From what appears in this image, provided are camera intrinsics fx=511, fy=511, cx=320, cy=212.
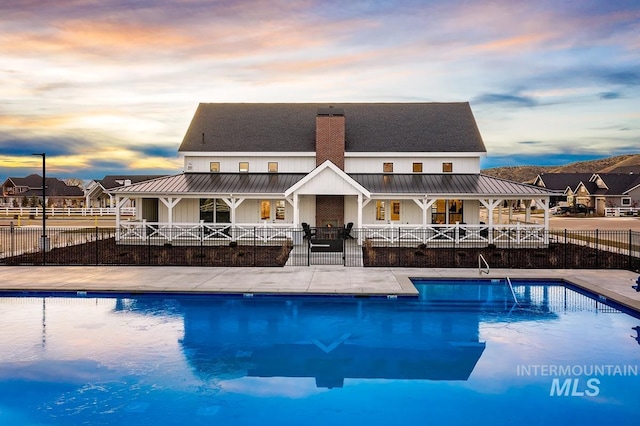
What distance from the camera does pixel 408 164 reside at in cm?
3809

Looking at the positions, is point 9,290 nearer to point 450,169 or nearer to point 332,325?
point 332,325

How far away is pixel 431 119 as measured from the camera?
4138 cm

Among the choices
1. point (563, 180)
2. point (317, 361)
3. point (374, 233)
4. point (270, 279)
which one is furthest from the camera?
point (563, 180)

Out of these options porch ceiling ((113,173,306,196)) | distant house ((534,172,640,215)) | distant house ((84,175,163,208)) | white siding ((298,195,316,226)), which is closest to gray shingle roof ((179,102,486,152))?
porch ceiling ((113,173,306,196))

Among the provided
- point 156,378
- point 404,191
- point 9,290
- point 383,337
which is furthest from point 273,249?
point 156,378

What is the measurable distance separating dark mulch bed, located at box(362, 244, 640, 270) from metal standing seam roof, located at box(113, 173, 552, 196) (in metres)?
4.05

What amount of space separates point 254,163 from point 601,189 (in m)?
77.6

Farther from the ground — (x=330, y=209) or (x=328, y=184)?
(x=328, y=184)

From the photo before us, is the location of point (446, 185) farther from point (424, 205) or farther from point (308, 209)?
point (308, 209)

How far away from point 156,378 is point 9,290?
1104 centimetres

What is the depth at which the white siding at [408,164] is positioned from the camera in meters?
37.9

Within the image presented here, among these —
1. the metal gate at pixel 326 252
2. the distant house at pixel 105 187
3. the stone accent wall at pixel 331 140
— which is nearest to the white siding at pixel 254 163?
the stone accent wall at pixel 331 140

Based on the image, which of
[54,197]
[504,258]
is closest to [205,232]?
[504,258]

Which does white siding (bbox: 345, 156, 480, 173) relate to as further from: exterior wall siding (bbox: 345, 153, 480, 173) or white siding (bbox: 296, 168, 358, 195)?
white siding (bbox: 296, 168, 358, 195)
